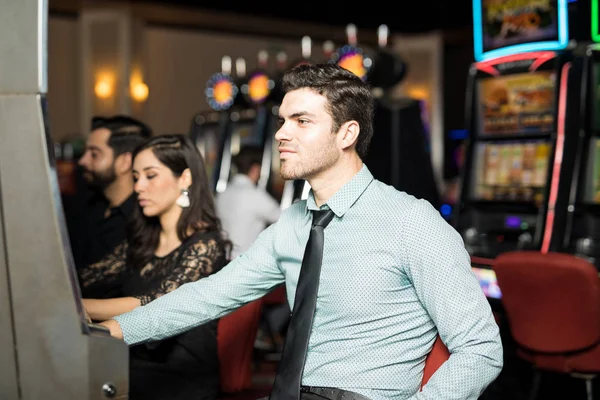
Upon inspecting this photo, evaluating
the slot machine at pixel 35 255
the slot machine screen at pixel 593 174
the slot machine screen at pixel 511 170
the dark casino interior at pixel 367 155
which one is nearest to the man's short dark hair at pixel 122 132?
the dark casino interior at pixel 367 155

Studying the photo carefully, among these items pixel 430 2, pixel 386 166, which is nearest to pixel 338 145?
pixel 386 166

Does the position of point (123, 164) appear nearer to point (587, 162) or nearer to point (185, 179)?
point (185, 179)

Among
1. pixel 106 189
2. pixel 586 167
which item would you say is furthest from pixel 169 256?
pixel 586 167

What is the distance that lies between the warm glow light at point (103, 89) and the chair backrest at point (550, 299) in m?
8.20

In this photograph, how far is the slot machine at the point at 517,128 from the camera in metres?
4.22

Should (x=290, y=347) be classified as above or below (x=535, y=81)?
below

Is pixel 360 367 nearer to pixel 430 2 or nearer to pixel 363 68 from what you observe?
pixel 363 68

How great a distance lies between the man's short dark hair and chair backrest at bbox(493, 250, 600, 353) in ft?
5.57

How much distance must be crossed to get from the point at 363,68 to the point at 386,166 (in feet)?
5.50

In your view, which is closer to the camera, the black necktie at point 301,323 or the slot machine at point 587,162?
the black necktie at point 301,323

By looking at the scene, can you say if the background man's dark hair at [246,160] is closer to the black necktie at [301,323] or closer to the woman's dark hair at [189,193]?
the woman's dark hair at [189,193]

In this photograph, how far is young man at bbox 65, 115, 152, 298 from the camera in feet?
10.9

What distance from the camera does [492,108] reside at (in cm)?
461

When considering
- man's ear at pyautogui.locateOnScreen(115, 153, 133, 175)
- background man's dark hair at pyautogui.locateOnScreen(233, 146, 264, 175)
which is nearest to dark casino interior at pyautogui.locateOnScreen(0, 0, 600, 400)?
man's ear at pyautogui.locateOnScreen(115, 153, 133, 175)
